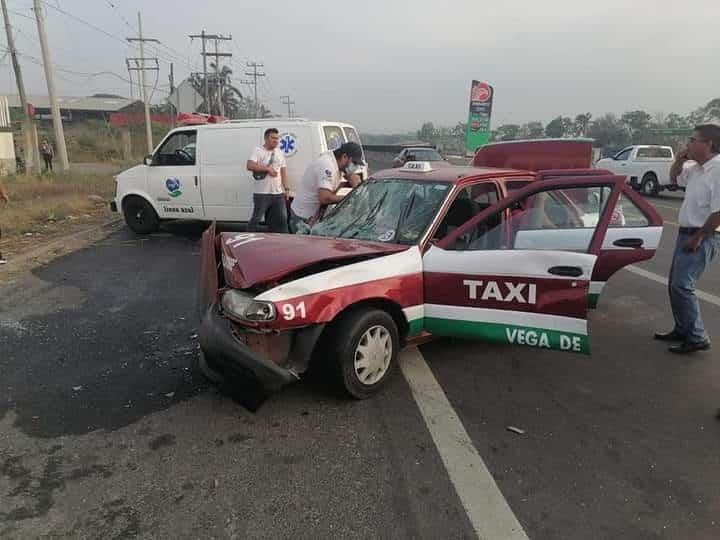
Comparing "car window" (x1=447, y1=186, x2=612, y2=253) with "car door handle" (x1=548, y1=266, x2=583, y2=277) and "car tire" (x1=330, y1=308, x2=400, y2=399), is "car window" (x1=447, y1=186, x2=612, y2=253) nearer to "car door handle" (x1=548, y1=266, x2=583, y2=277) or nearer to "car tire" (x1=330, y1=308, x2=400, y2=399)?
"car door handle" (x1=548, y1=266, x2=583, y2=277)

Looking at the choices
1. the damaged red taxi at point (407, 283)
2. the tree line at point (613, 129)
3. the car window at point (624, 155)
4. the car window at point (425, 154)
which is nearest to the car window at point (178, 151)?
the damaged red taxi at point (407, 283)

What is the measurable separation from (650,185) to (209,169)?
55.5 ft

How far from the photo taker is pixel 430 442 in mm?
3133

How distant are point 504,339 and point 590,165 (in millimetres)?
4020

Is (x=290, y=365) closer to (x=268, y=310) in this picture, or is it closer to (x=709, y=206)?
(x=268, y=310)

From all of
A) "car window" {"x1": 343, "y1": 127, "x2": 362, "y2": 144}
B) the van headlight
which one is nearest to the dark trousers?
"car window" {"x1": 343, "y1": 127, "x2": 362, "y2": 144}

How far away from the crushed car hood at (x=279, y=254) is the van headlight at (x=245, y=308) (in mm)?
82

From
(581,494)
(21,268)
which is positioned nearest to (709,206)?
(581,494)

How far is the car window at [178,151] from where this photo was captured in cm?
942

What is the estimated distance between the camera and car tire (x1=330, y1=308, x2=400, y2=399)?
339cm

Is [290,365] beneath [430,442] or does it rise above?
above

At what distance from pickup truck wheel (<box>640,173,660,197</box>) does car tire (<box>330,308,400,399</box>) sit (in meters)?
18.9

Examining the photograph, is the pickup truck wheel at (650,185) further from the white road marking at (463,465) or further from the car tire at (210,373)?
the car tire at (210,373)

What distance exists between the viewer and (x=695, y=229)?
420cm
